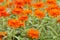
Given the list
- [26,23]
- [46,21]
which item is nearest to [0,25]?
[26,23]

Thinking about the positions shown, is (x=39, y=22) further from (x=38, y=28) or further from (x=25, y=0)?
(x=25, y=0)

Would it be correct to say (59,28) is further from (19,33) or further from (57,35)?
(19,33)

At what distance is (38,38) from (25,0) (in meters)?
0.47

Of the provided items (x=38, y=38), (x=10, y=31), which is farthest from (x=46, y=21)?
(x=10, y=31)

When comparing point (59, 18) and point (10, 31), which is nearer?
point (10, 31)

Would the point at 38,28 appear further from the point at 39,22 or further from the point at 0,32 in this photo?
the point at 0,32

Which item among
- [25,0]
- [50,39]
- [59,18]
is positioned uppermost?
[25,0]

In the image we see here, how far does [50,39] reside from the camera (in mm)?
2645

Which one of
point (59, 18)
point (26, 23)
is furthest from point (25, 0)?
point (59, 18)

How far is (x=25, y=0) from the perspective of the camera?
2.73 meters

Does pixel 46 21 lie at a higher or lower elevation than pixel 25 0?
lower

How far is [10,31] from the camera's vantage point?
8.49ft

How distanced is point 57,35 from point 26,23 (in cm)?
39

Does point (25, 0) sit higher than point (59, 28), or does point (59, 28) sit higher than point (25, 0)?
point (25, 0)
